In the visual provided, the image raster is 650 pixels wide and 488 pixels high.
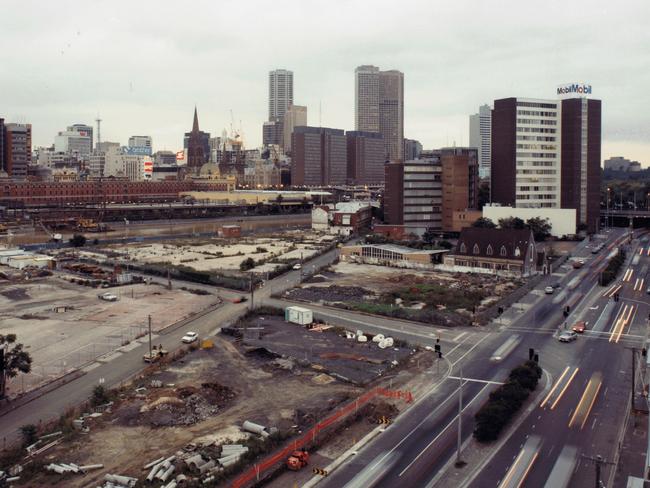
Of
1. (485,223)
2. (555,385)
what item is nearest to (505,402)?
(555,385)

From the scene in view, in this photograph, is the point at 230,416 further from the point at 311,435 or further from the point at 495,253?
the point at 495,253

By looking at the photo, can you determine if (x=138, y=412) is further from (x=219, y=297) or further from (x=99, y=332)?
(x=219, y=297)

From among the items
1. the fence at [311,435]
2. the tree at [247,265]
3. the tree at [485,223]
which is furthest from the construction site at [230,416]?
the tree at [485,223]

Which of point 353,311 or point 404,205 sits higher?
point 404,205

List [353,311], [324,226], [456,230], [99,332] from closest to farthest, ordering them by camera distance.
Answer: [99,332], [353,311], [456,230], [324,226]

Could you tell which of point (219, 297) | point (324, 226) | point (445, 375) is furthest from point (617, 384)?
point (324, 226)

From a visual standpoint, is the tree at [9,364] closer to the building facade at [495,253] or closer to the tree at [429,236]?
the building facade at [495,253]
